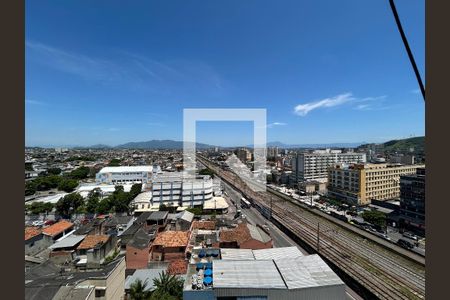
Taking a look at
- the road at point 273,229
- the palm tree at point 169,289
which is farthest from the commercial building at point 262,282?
the road at point 273,229

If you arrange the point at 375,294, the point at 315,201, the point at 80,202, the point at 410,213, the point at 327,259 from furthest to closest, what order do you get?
the point at 315,201
the point at 80,202
the point at 410,213
the point at 327,259
the point at 375,294

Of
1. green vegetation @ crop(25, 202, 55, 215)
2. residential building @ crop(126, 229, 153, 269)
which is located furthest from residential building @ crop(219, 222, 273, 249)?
green vegetation @ crop(25, 202, 55, 215)

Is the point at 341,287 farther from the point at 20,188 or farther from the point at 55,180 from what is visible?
the point at 55,180

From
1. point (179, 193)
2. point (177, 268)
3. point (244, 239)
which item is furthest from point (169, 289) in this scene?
point (179, 193)

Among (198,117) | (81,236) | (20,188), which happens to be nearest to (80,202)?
(81,236)

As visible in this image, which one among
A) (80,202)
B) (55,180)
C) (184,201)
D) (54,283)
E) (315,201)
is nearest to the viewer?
(54,283)

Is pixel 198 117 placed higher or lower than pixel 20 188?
higher

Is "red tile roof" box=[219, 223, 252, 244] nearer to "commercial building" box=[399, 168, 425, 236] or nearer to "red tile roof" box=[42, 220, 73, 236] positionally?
"red tile roof" box=[42, 220, 73, 236]

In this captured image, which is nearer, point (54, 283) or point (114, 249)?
point (54, 283)
